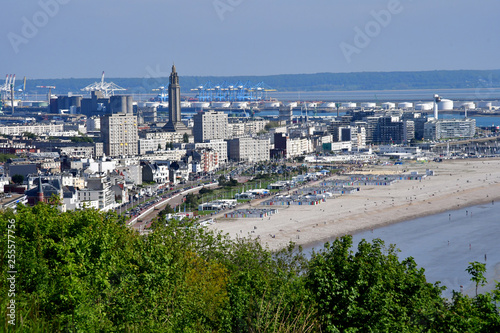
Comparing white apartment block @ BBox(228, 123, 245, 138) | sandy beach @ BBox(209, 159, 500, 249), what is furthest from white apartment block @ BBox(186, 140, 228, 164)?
white apartment block @ BBox(228, 123, 245, 138)

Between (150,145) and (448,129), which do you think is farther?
(448,129)

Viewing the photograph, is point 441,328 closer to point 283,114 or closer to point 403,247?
point 403,247

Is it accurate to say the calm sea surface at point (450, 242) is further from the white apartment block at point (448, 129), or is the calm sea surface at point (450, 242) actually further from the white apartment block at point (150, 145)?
the white apartment block at point (448, 129)

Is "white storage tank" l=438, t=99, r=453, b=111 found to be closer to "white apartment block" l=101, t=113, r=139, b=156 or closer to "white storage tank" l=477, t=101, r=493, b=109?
"white storage tank" l=477, t=101, r=493, b=109

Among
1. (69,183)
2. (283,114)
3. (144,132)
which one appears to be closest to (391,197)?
(69,183)

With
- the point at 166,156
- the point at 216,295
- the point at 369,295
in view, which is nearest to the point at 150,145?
the point at 166,156

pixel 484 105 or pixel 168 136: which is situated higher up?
pixel 484 105

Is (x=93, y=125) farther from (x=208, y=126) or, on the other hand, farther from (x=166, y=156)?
(x=166, y=156)
